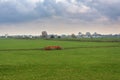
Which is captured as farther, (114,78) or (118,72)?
(118,72)

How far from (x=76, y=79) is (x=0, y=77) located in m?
6.88

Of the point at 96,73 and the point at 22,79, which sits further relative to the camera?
the point at 96,73

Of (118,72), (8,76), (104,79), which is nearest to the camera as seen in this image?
(104,79)

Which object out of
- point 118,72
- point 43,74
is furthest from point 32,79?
point 118,72

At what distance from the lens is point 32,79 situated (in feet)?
77.8

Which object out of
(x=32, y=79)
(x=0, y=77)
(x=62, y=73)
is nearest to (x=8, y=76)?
(x=0, y=77)

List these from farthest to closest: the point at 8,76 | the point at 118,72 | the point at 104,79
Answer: the point at 118,72 → the point at 8,76 → the point at 104,79

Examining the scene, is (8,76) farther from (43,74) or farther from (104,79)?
(104,79)

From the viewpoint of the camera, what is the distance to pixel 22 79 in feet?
77.9

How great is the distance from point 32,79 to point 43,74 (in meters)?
2.67

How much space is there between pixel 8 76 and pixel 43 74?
10.8ft

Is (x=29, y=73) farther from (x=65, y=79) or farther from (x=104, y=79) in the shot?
(x=104, y=79)

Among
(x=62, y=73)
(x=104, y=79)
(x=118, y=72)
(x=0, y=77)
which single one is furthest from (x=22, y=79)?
(x=118, y=72)

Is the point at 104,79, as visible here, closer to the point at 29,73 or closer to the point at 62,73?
the point at 62,73
